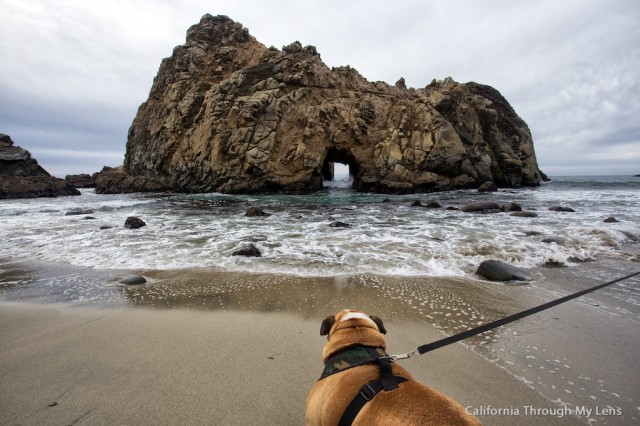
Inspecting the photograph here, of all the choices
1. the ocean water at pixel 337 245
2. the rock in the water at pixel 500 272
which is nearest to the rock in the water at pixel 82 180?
the ocean water at pixel 337 245

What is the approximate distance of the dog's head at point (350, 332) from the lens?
83.0 inches

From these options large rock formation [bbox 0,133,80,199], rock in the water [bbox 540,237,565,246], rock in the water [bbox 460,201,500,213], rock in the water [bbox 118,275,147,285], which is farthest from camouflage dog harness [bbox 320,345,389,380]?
large rock formation [bbox 0,133,80,199]

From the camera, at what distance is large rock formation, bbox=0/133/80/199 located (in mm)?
34156

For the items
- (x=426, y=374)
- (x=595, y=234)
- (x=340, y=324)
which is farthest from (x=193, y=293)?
(x=595, y=234)

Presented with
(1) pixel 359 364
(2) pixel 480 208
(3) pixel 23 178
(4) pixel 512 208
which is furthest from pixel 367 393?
(3) pixel 23 178

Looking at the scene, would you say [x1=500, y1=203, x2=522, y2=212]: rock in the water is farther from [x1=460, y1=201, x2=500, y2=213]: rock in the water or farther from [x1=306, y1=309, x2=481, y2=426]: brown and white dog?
[x1=306, y1=309, x2=481, y2=426]: brown and white dog

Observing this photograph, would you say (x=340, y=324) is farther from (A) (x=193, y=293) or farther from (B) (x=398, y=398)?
(A) (x=193, y=293)

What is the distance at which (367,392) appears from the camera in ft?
5.11

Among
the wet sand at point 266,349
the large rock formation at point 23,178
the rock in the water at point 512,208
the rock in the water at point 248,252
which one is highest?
the large rock formation at point 23,178

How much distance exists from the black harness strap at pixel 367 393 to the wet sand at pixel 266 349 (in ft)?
3.20

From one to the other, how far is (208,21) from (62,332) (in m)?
55.8

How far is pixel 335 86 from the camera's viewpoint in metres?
38.3

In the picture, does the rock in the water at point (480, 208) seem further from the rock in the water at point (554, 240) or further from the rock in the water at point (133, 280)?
the rock in the water at point (133, 280)

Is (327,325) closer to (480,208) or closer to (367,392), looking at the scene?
(367,392)
